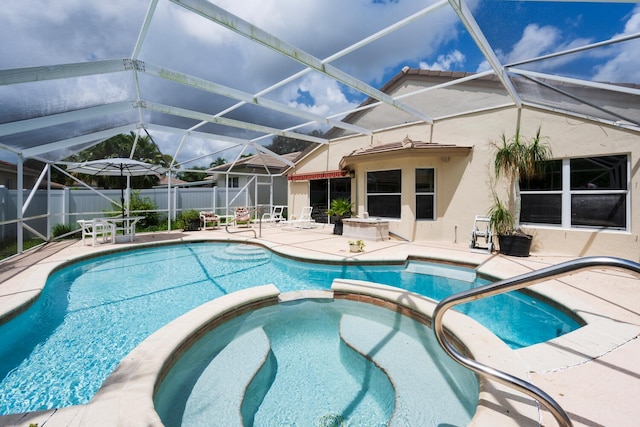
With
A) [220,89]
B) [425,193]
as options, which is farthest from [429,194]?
[220,89]

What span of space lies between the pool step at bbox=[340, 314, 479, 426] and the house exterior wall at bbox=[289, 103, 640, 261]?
23.8 ft

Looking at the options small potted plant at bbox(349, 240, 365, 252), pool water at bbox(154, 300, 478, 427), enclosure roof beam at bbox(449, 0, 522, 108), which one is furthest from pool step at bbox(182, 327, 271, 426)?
enclosure roof beam at bbox(449, 0, 522, 108)

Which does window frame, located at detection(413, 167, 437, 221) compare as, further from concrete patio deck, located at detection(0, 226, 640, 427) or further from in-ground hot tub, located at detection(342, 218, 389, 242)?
concrete patio deck, located at detection(0, 226, 640, 427)

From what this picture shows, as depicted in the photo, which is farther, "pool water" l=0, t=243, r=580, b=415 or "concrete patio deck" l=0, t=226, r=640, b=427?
"pool water" l=0, t=243, r=580, b=415

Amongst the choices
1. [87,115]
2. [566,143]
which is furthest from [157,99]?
[566,143]

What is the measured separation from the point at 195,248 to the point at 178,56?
692cm

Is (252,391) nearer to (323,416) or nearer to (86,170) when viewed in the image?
(323,416)

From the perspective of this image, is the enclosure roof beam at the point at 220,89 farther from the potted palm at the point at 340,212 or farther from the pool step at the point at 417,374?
the pool step at the point at 417,374

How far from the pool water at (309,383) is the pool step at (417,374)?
1 centimetres

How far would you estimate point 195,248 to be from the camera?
1103 cm

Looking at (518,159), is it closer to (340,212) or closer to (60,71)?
(340,212)

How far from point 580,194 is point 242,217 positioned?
14.1m

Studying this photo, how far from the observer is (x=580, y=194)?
26.9ft

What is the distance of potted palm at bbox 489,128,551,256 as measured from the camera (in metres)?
8.35
